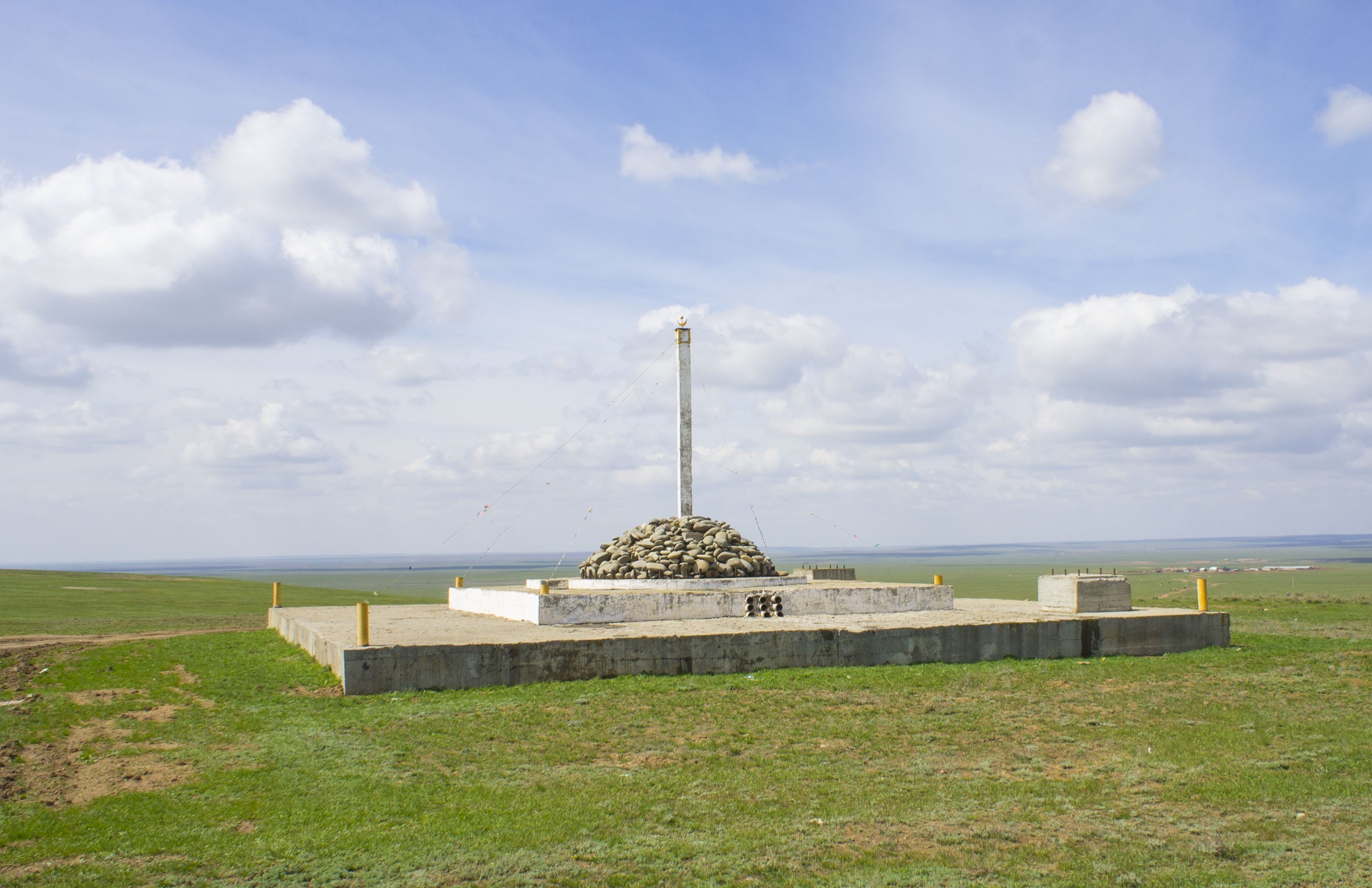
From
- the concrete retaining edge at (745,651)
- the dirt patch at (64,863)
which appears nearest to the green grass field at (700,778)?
the dirt patch at (64,863)

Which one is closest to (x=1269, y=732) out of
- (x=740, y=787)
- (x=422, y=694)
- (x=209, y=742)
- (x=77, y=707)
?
(x=740, y=787)

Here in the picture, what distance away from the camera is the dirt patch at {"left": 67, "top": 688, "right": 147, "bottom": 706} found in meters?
10.8

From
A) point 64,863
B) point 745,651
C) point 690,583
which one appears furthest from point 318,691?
point 690,583

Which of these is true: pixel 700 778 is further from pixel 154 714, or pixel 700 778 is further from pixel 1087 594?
pixel 1087 594

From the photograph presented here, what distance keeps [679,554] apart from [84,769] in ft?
37.7

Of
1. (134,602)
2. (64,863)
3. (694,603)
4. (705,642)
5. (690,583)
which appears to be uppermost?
(690,583)

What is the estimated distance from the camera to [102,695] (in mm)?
11227

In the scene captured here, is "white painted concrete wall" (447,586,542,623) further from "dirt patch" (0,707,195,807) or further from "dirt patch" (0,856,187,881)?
"dirt patch" (0,856,187,881)

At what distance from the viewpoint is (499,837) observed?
6.13 m

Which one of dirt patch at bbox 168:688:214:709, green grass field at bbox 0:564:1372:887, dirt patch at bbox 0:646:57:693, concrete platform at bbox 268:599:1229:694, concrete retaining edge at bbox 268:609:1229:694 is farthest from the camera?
dirt patch at bbox 0:646:57:693

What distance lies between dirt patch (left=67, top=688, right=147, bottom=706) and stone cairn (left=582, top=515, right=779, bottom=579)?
28.5 ft

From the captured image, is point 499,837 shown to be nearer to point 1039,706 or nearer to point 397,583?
point 1039,706

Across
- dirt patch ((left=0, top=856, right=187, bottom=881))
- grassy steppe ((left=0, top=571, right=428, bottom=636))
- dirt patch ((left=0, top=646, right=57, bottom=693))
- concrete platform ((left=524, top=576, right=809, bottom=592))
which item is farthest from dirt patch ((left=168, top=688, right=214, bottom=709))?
grassy steppe ((left=0, top=571, right=428, bottom=636))

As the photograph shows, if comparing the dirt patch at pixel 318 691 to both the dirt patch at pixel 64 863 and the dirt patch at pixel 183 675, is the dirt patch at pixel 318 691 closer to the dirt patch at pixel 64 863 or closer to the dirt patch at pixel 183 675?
the dirt patch at pixel 183 675
